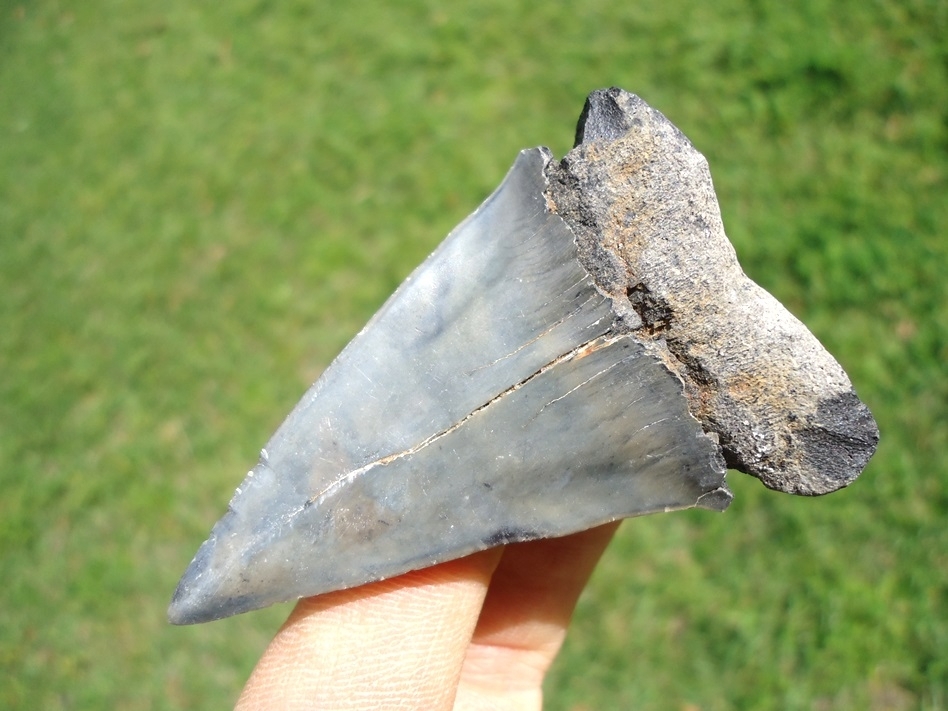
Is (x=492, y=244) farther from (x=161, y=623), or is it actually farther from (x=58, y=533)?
(x=58, y=533)

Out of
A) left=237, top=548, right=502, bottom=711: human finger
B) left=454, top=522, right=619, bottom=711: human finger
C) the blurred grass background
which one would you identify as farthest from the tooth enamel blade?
the blurred grass background

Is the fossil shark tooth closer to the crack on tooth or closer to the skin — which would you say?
the crack on tooth

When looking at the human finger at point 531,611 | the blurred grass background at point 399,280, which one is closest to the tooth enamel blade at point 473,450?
the human finger at point 531,611

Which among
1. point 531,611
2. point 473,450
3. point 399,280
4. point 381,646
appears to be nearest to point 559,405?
point 473,450

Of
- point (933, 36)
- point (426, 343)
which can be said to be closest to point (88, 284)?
point (426, 343)

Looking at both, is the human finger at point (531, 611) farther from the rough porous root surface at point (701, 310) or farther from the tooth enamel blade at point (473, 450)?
the rough porous root surface at point (701, 310)
